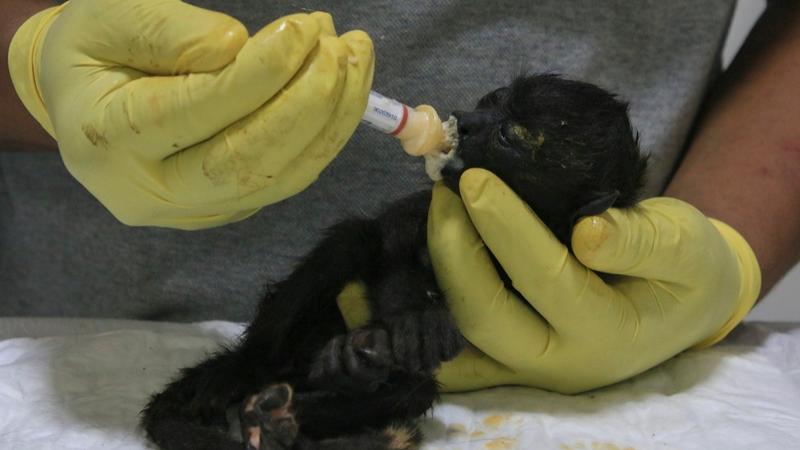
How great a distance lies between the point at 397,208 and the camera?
3.79 ft

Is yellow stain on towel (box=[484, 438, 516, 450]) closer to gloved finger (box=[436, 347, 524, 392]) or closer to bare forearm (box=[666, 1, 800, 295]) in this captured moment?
gloved finger (box=[436, 347, 524, 392])

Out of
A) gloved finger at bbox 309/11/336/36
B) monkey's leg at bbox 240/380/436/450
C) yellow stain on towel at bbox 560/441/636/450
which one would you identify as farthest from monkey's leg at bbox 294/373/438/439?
gloved finger at bbox 309/11/336/36

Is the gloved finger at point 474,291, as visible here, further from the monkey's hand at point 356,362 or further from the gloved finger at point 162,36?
the gloved finger at point 162,36

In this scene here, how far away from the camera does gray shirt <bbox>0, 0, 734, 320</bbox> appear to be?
1.24 meters

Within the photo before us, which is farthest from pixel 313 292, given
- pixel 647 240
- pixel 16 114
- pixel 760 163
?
pixel 760 163

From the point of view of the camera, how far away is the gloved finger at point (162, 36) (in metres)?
0.80

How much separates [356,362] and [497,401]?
231mm

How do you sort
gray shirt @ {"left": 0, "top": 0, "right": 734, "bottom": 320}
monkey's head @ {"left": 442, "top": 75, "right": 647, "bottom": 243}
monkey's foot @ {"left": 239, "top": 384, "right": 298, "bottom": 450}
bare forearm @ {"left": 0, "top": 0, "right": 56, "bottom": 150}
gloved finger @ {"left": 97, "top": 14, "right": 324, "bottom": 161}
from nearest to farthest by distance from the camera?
1. gloved finger @ {"left": 97, "top": 14, "right": 324, "bottom": 161}
2. monkey's foot @ {"left": 239, "top": 384, "right": 298, "bottom": 450}
3. monkey's head @ {"left": 442, "top": 75, "right": 647, "bottom": 243}
4. bare forearm @ {"left": 0, "top": 0, "right": 56, "bottom": 150}
5. gray shirt @ {"left": 0, "top": 0, "right": 734, "bottom": 320}

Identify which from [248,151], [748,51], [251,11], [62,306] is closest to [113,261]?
[62,306]

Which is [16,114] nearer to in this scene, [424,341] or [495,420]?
[424,341]

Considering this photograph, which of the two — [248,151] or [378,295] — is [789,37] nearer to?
[378,295]

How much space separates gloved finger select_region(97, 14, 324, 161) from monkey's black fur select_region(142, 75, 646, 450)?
0.30 meters

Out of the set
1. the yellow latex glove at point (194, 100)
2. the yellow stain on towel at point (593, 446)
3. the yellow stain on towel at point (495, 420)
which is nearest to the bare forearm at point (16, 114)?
the yellow latex glove at point (194, 100)

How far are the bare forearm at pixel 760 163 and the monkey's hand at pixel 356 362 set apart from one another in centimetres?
65
